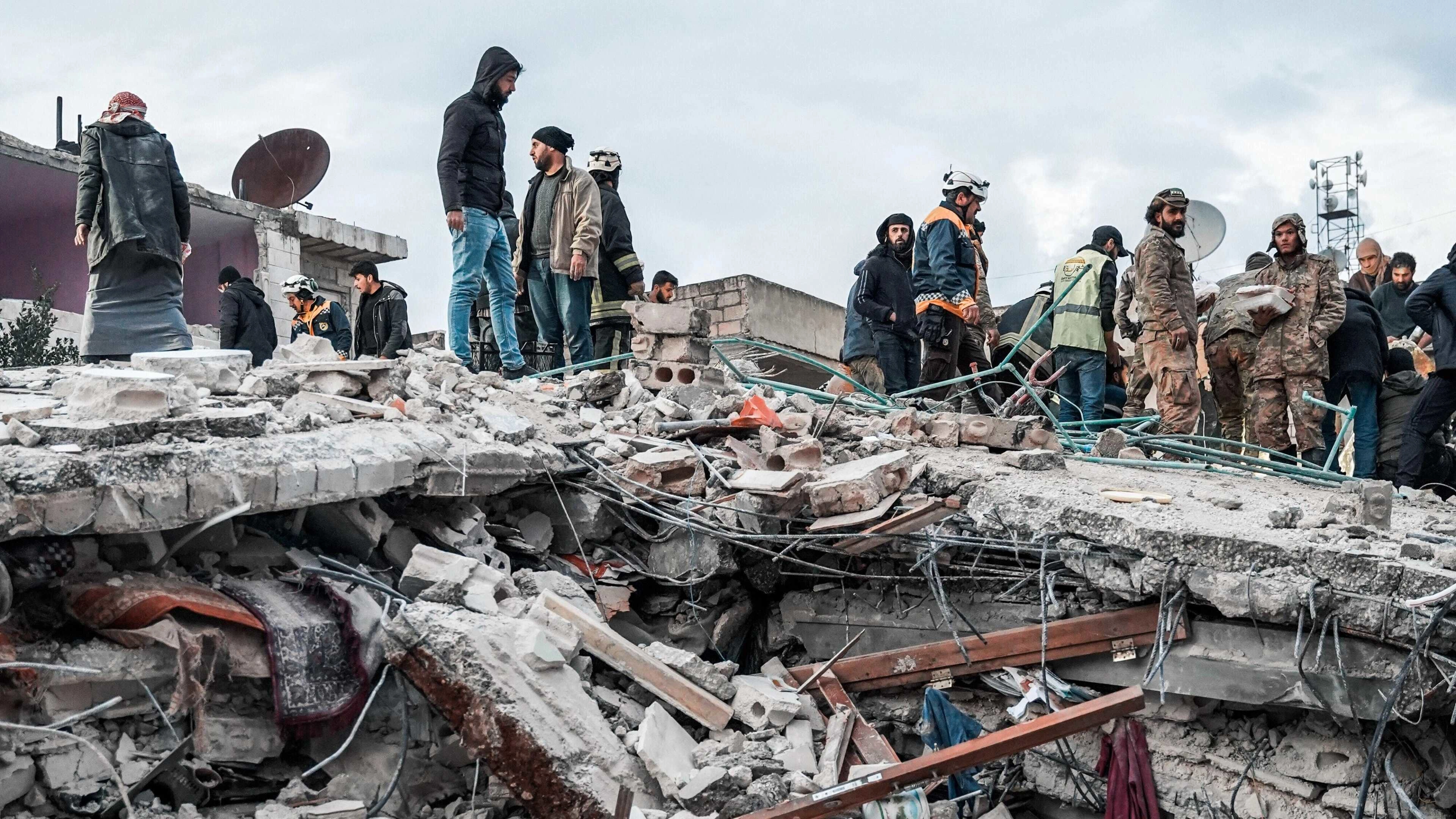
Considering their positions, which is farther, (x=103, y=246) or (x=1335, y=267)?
(x=1335, y=267)

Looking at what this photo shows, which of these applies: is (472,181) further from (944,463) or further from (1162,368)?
(1162,368)

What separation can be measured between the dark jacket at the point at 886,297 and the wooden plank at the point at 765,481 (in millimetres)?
2723

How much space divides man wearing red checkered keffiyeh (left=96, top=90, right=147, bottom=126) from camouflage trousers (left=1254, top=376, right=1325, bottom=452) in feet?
21.9

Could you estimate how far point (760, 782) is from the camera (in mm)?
4578

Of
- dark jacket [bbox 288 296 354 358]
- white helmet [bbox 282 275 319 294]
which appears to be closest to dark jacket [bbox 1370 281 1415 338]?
dark jacket [bbox 288 296 354 358]

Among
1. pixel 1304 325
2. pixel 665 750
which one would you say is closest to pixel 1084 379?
pixel 1304 325

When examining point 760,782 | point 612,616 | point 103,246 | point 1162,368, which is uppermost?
point 103,246

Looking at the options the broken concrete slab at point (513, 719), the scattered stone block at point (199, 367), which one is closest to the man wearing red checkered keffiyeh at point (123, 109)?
the scattered stone block at point (199, 367)

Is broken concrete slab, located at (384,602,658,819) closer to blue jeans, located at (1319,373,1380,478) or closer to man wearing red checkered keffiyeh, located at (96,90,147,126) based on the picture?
man wearing red checkered keffiyeh, located at (96,90,147,126)

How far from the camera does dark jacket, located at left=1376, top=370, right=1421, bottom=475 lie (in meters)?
8.00

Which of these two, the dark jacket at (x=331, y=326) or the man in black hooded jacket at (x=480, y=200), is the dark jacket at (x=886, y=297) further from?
the dark jacket at (x=331, y=326)

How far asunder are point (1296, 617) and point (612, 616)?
2.88 m

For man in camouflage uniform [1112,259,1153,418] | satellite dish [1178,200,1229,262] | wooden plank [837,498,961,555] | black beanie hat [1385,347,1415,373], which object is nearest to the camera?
wooden plank [837,498,961,555]

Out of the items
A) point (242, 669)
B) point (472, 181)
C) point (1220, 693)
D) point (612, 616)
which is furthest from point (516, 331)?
point (1220, 693)
